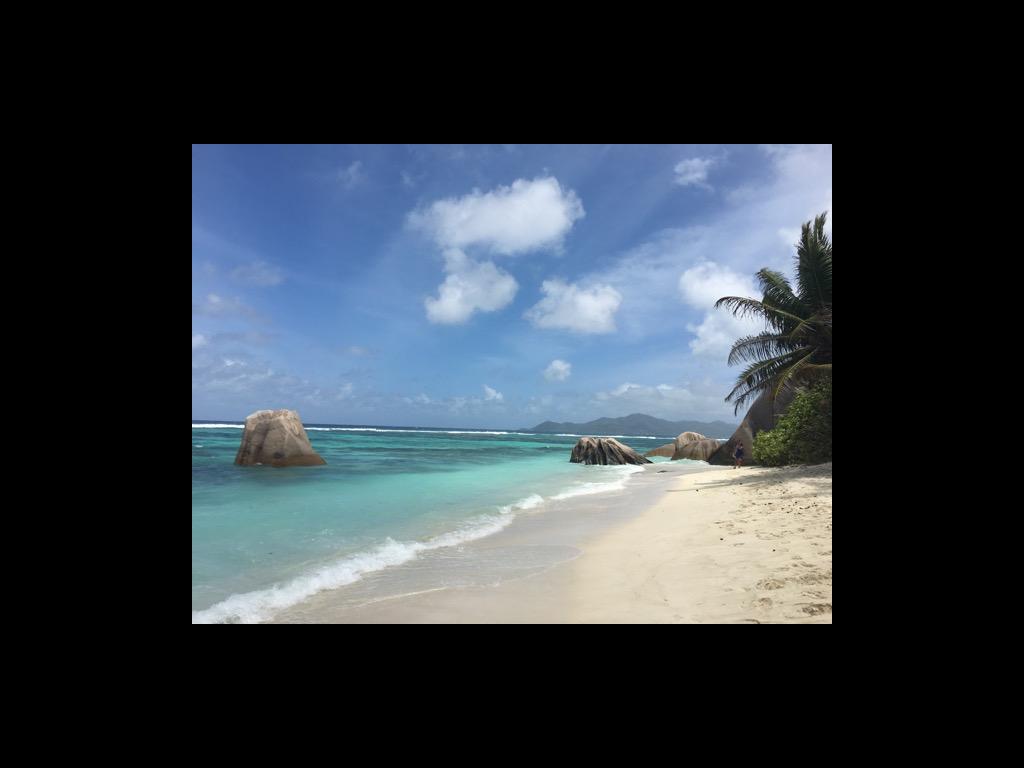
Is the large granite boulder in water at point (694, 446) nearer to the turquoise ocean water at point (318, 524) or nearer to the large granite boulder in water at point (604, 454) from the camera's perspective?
the large granite boulder in water at point (604, 454)

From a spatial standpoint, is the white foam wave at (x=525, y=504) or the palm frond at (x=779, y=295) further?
the palm frond at (x=779, y=295)

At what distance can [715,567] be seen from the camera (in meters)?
4.69

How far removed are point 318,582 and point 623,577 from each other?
12.1 ft

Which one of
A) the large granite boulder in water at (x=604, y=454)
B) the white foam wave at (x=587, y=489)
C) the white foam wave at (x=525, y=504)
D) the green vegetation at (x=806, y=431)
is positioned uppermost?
the green vegetation at (x=806, y=431)

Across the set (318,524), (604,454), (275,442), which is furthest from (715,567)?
(604,454)

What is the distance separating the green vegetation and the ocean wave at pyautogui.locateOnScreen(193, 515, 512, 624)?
11.7 meters

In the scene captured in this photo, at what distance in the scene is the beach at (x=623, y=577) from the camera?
3.68 metres

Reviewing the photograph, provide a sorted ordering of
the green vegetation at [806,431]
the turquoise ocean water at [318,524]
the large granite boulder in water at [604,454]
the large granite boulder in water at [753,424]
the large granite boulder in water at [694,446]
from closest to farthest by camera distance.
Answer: the turquoise ocean water at [318,524] < the green vegetation at [806,431] < the large granite boulder in water at [753,424] < the large granite boulder in water at [604,454] < the large granite boulder in water at [694,446]

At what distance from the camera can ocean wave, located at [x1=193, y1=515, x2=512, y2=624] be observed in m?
4.12

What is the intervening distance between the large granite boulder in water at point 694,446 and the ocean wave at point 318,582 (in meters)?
27.5

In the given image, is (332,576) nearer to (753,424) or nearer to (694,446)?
(753,424)

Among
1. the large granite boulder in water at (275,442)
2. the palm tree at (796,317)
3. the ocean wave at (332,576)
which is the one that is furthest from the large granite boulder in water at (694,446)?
the large granite boulder in water at (275,442)

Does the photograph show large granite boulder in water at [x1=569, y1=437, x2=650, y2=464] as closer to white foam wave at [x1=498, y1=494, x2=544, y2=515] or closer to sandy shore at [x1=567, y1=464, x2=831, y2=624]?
white foam wave at [x1=498, y1=494, x2=544, y2=515]
